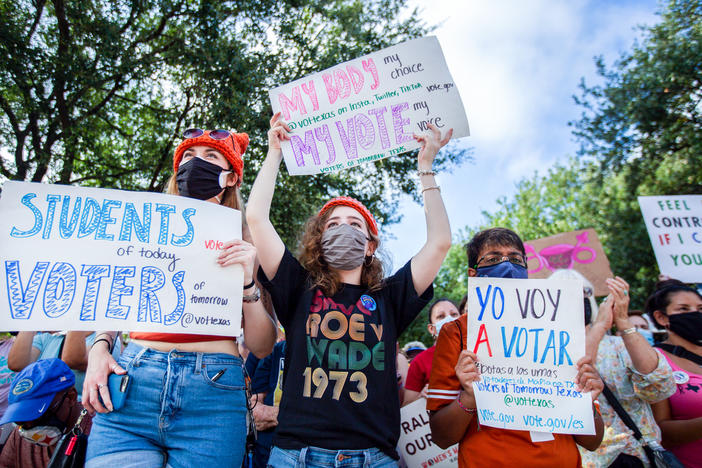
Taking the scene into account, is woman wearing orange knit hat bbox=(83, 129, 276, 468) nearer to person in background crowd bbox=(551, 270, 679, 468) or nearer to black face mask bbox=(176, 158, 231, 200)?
black face mask bbox=(176, 158, 231, 200)

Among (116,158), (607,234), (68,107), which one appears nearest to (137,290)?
(68,107)

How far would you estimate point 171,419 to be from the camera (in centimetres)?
199

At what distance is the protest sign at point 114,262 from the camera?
1989 millimetres

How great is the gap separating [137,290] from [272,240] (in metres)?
0.71

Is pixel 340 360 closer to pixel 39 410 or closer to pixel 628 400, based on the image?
pixel 628 400

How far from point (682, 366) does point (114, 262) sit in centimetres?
390

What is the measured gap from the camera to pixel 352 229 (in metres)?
2.59

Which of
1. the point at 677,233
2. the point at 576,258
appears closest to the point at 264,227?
the point at 677,233

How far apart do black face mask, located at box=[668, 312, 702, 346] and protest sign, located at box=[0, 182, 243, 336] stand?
10.9 ft

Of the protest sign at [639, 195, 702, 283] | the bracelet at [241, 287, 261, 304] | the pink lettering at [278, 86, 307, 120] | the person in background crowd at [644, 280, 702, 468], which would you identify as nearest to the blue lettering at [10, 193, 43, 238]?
the bracelet at [241, 287, 261, 304]

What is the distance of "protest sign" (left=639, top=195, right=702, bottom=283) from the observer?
4922mm

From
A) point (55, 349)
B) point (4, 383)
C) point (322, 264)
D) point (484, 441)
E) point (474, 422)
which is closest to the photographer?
point (484, 441)

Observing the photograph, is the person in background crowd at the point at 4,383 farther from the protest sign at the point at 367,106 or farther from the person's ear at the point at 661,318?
the person's ear at the point at 661,318

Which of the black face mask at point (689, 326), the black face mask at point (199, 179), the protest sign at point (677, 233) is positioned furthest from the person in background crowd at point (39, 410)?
the protest sign at point (677, 233)
